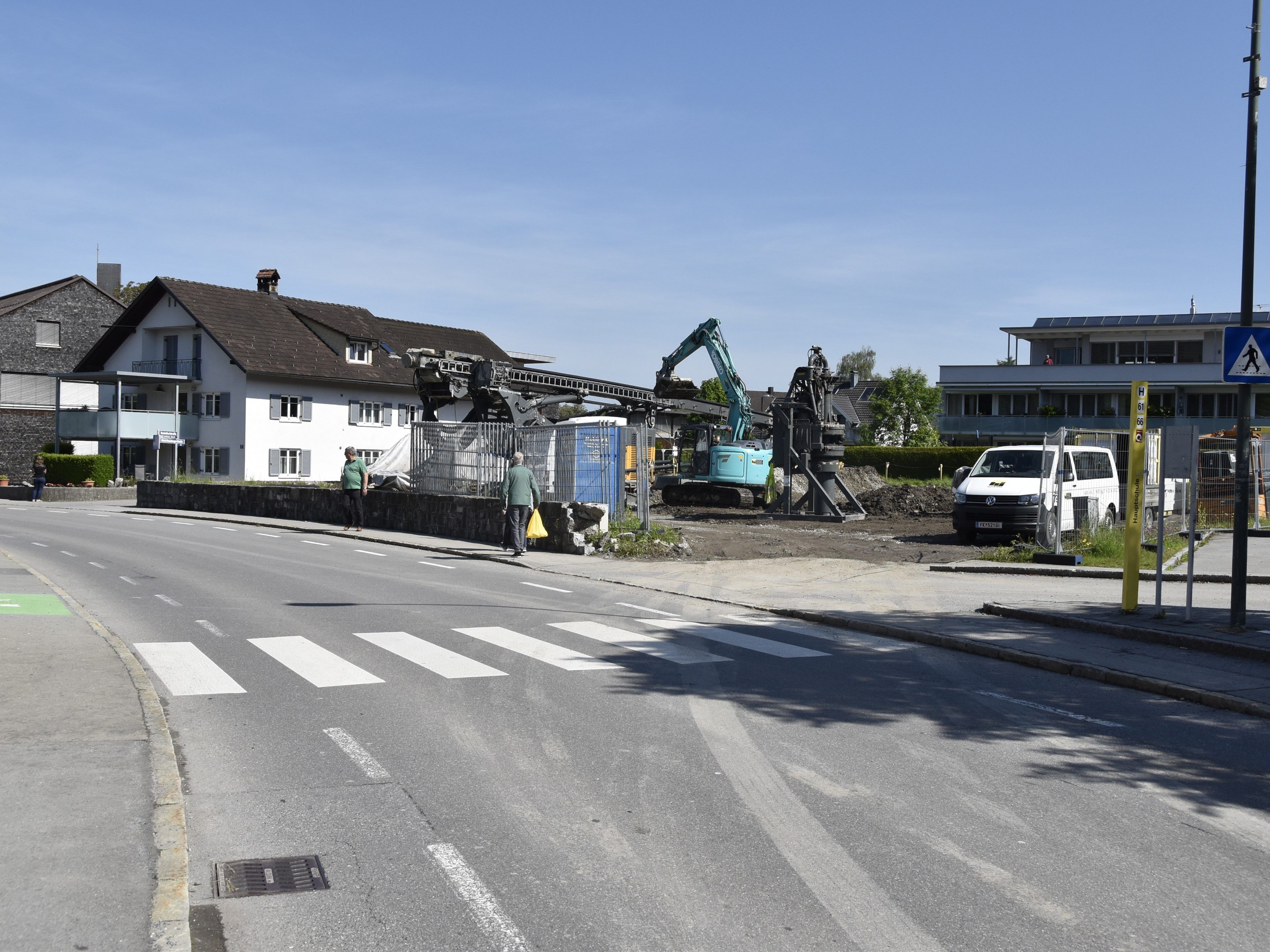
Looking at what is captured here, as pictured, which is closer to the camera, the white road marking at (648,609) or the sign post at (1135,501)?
the sign post at (1135,501)

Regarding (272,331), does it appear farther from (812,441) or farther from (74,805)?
(74,805)

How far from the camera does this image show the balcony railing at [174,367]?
5278cm

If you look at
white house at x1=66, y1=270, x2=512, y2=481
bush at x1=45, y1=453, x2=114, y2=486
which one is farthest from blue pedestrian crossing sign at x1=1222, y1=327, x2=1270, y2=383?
bush at x1=45, y1=453, x2=114, y2=486

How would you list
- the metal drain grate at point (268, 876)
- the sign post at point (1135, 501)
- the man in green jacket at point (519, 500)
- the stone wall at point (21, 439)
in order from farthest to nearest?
the stone wall at point (21, 439), the man in green jacket at point (519, 500), the sign post at point (1135, 501), the metal drain grate at point (268, 876)

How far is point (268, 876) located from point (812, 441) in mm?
26309

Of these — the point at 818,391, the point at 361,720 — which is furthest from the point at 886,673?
the point at 818,391

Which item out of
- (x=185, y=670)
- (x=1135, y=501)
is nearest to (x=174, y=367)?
(x=185, y=670)

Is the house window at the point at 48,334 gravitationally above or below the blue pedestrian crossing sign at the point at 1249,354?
above

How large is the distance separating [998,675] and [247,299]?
53.1m

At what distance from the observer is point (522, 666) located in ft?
30.6

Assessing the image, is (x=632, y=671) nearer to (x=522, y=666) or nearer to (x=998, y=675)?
(x=522, y=666)

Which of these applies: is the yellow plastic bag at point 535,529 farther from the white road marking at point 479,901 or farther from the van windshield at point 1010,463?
the white road marking at point 479,901

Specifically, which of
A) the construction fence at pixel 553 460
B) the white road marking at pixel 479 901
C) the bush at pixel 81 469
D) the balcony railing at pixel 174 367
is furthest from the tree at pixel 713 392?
the white road marking at pixel 479 901

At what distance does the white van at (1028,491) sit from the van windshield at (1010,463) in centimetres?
2
